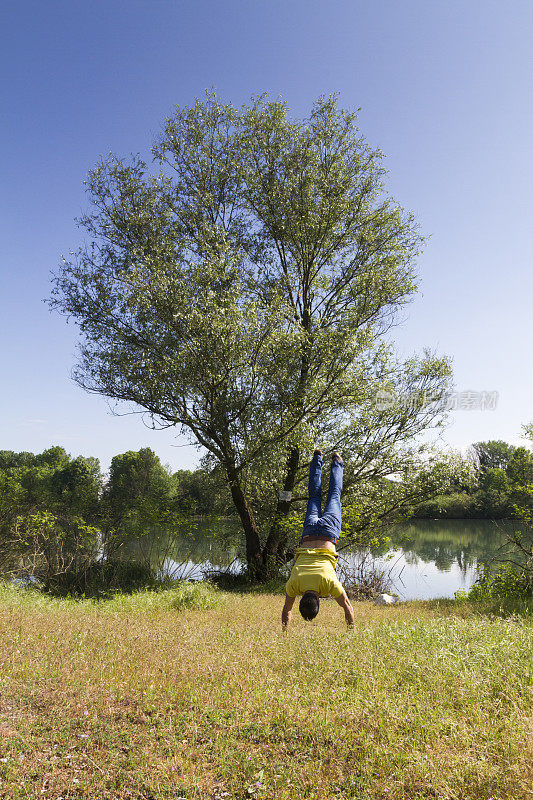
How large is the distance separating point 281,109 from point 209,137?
294 cm

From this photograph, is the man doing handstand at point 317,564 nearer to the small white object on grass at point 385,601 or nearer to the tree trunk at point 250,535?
the small white object on grass at point 385,601

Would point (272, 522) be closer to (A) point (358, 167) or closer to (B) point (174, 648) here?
(B) point (174, 648)

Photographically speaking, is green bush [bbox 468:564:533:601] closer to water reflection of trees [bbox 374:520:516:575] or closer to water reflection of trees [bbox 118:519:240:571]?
water reflection of trees [bbox 374:520:516:575]

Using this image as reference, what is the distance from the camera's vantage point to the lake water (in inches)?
708

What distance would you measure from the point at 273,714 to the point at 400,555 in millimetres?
21561

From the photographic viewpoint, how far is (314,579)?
270 inches

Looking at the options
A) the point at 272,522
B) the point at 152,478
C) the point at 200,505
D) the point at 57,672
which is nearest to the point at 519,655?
the point at 57,672

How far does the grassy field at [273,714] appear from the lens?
360 cm

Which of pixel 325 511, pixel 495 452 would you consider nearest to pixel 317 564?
pixel 325 511

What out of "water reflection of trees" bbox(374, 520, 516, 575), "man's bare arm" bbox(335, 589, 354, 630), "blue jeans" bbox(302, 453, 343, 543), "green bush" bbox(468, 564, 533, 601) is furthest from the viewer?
"water reflection of trees" bbox(374, 520, 516, 575)

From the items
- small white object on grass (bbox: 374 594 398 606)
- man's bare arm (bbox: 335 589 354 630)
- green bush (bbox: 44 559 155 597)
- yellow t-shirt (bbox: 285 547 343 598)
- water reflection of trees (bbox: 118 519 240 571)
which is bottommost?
small white object on grass (bbox: 374 594 398 606)

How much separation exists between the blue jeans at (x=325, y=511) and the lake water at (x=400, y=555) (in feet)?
16.6

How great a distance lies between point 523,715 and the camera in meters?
3.95

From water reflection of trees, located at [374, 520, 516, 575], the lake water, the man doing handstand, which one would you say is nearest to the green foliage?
water reflection of trees, located at [374, 520, 516, 575]
